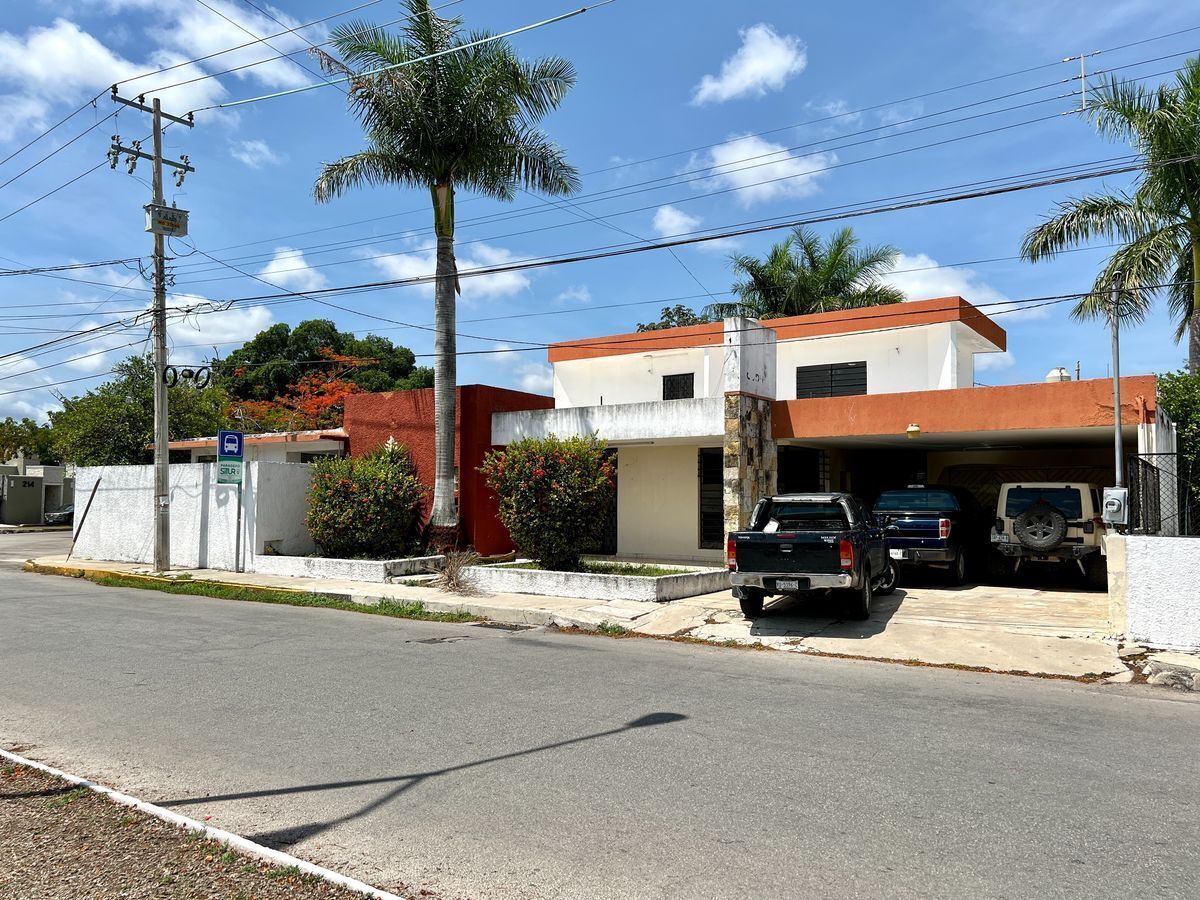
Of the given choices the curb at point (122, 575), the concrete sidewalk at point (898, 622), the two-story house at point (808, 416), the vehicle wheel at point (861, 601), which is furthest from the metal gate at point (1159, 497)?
the curb at point (122, 575)

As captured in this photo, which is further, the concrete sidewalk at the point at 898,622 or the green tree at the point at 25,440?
the green tree at the point at 25,440

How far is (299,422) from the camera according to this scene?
39.8m

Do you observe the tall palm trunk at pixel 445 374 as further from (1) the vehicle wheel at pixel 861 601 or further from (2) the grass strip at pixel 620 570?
(1) the vehicle wheel at pixel 861 601

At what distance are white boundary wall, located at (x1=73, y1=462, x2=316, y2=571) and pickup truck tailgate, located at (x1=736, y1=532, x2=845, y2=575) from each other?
12920mm

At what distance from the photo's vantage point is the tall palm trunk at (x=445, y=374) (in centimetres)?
1891

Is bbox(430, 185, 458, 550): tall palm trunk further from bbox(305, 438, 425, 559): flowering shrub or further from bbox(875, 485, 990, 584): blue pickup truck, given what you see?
bbox(875, 485, 990, 584): blue pickup truck

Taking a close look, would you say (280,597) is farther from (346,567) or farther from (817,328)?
(817,328)

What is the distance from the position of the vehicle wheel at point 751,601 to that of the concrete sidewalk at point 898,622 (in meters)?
0.19

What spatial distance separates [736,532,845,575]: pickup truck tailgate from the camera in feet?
37.8

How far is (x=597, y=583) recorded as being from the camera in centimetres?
1496

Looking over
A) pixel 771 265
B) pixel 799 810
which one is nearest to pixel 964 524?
pixel 799 810

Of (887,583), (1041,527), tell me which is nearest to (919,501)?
(1041,527)

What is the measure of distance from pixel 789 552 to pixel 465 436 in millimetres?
10678

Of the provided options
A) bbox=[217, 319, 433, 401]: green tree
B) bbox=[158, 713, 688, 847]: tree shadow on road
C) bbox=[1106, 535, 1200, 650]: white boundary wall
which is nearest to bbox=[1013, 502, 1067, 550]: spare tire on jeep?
bbox=[1106, 535, 1200, 650]: white boundary wall
